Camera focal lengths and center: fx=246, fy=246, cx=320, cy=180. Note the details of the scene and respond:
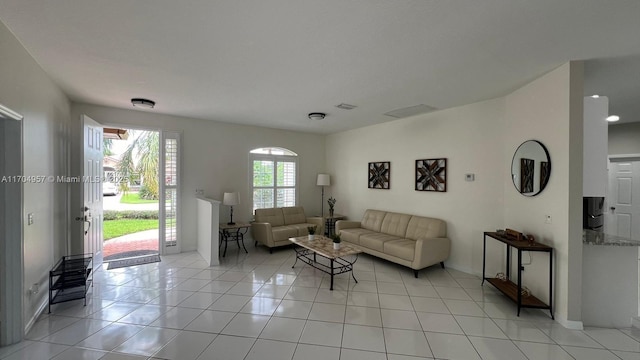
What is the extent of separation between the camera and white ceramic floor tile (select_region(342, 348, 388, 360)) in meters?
2.02

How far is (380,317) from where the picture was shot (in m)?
2.66

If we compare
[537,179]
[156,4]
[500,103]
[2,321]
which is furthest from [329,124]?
[2,321]

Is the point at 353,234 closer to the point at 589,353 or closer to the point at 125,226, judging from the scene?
the point at 589,353

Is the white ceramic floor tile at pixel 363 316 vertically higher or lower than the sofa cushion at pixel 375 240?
lower

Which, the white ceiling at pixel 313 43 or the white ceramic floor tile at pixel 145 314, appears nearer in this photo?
the white ceiling at pixel 313 43

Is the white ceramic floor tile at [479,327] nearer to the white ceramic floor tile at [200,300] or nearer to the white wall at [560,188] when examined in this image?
the white wall at [560,188]

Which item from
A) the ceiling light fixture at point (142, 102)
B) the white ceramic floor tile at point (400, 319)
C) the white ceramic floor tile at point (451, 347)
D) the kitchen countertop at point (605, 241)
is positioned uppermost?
the ceiling light fixture at point (142, 102)

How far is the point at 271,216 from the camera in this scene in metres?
5.50

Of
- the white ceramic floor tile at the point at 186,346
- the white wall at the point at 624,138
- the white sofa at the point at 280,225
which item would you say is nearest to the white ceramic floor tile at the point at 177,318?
the white ceramic floor tile at the point at 186,346

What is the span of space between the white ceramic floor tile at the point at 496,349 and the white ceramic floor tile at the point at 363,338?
839 mm

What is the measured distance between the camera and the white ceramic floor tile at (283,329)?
7.54ft

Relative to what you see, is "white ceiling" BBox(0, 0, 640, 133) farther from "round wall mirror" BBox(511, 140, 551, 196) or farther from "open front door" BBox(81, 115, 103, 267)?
"round wall mirror" BBox(511, 140, 551, 196)

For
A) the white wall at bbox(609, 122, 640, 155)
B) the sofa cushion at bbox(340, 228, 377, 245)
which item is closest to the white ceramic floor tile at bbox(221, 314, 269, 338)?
the sofa cushion at bbox(340, 228, 377, 245)

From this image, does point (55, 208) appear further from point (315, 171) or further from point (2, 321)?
point (315, 171)
